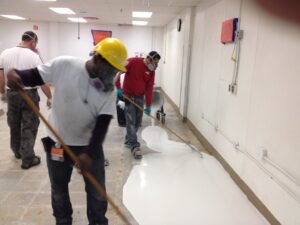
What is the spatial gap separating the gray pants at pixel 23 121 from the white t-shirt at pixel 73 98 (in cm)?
152

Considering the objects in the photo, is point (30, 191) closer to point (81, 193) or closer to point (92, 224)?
point (81, 193)

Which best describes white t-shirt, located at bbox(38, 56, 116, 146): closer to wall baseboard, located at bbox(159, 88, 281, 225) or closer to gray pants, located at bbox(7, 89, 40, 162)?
gray pants, located at bbox(7, 89, 40, 162)

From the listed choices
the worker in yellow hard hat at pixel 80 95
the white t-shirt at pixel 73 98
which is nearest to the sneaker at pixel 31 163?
the worker in yellow hard hat at pixel 80 95

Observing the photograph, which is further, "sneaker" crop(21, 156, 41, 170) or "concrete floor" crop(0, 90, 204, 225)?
"sneaker" crop(21, 156, 41, 170)

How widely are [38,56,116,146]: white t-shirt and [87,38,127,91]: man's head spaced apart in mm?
55

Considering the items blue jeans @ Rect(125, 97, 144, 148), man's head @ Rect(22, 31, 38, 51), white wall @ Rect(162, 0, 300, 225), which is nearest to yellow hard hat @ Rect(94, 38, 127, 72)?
white wall @ Rect(162, 0, 300, 225)

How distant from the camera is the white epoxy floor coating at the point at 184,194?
234cm

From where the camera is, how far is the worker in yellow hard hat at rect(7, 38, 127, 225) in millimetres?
1552

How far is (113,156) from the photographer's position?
143 inches

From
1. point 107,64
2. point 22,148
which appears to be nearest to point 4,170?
point 22,148

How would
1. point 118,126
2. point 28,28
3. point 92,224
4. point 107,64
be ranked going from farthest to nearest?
point 28,28, point 118,126, point 92,224, point 107,64

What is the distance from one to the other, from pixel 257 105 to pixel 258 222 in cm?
104

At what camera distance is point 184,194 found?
2.71m

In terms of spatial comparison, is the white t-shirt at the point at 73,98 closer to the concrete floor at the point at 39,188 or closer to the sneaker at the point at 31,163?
the concrete floor at the point at 39,188
